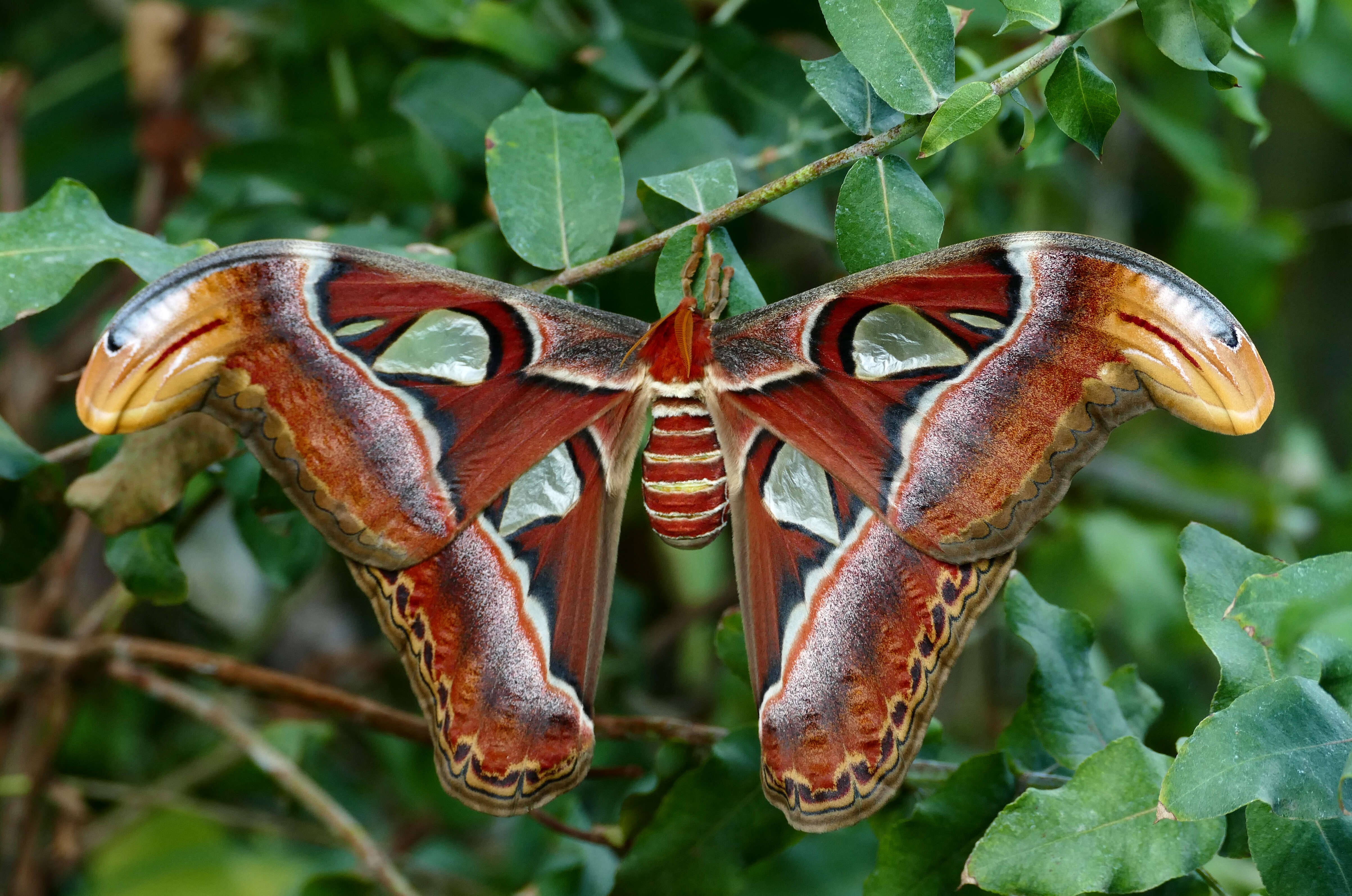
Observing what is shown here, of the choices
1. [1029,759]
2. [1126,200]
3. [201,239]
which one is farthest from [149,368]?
[1126,200]

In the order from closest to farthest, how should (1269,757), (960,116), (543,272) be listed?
1. (1269,757)
2. (960,116)
3. (543,272)

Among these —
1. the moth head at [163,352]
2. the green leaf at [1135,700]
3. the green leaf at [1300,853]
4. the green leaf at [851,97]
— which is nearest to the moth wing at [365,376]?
the moth head at [163,352]

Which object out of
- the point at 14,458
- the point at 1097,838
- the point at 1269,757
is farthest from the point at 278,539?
the point at 1269,757

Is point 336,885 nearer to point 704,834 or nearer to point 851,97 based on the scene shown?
point 704,834

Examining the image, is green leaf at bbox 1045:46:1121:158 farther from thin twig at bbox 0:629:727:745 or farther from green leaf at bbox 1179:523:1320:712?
thin twig at bbox 0:629:727:745

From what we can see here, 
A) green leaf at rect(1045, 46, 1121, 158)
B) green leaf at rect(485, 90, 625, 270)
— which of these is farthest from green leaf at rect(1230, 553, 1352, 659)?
green leaf at rect(485, 90, 625, 270)

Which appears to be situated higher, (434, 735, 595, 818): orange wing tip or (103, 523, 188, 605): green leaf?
(103, 523, 188, 605): green leaf

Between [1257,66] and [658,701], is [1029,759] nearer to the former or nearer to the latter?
[1257,66]

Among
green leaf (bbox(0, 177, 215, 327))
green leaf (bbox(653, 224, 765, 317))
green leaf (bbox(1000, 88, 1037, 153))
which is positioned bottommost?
green leaf (bbox(653, 224, 765, 317))

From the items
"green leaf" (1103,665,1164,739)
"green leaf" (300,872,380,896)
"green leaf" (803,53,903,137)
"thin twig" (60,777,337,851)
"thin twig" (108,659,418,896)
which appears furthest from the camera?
"thin twig" (60,777,337,851)
